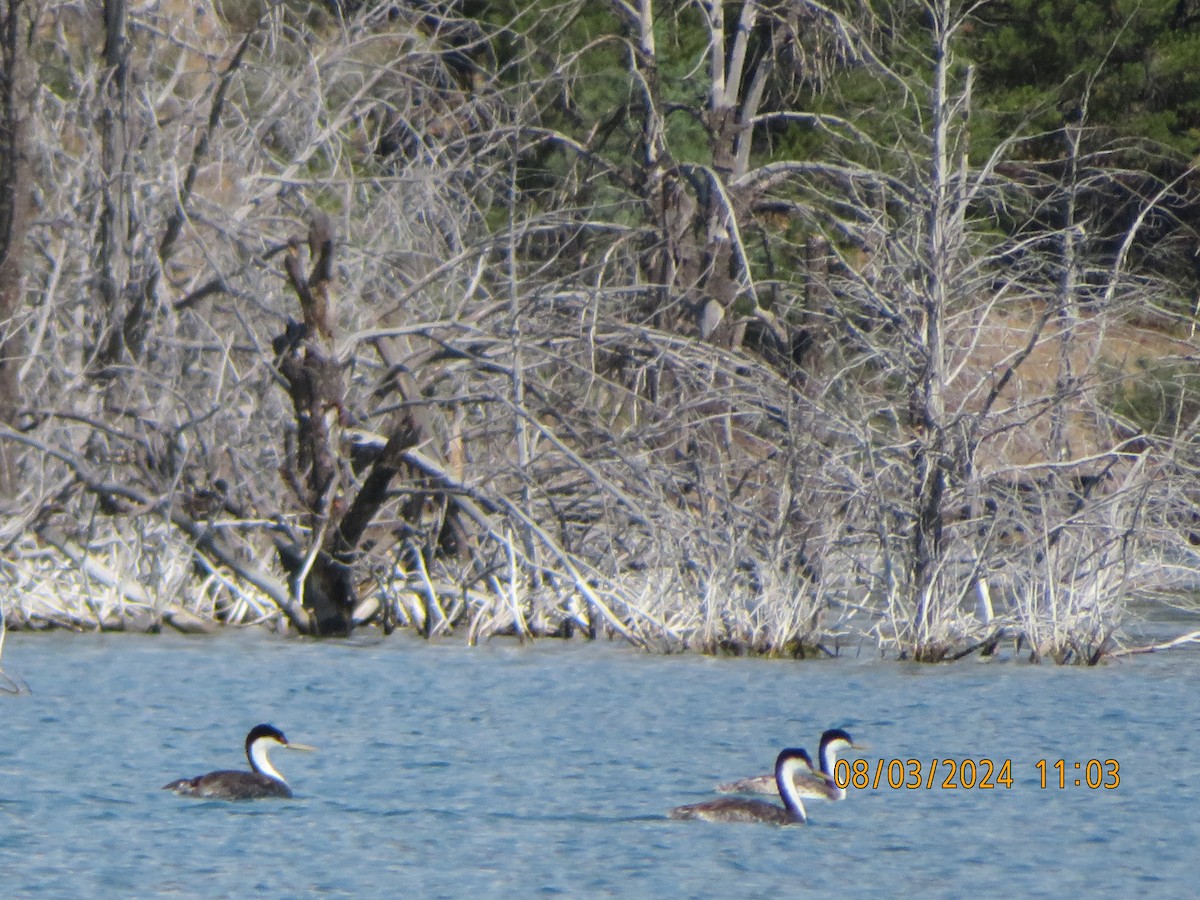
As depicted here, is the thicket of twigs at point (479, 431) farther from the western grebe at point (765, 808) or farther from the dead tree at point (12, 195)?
the western grebe at point (765, 808)

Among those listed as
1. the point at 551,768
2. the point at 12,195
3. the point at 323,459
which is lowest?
the point at 551,768

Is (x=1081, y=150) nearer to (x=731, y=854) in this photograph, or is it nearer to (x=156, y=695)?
(x=156, y=695)

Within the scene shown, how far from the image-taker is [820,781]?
33.5ft

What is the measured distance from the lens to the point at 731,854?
356 inches

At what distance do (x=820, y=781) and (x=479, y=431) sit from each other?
22.3 feet

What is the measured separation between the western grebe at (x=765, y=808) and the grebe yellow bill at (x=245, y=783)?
6.16 ft

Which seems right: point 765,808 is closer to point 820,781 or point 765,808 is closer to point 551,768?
point 820,781

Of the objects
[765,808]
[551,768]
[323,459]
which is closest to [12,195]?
[323,459]

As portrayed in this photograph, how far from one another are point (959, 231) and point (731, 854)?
6.66 metres

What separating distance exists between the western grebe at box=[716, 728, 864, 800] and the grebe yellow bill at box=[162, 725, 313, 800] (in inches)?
82.5
